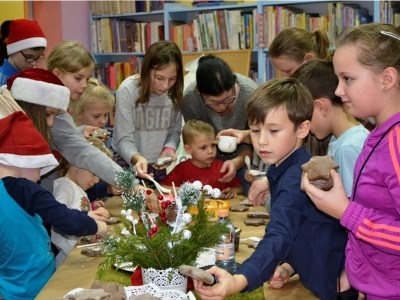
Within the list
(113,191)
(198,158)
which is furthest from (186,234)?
(198,158)

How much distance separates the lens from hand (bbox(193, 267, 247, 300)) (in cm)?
141

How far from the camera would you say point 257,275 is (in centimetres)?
150

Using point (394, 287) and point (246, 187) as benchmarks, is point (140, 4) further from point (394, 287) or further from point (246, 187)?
point (394, 287)

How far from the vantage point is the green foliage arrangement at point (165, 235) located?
1.60 meters

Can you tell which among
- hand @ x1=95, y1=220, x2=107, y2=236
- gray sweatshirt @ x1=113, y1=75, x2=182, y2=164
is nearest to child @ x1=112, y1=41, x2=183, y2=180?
gray sweatshirt @ x1=113, y1=75, x2=182, y2=164

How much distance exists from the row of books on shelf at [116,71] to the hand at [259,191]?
14.0 ft

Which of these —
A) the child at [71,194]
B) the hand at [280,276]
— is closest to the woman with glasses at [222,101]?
the child at [71,194]

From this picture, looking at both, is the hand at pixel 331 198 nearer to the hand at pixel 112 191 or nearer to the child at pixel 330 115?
the child at pixel 330 115

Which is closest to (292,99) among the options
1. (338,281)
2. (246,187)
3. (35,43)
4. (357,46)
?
(357,46)

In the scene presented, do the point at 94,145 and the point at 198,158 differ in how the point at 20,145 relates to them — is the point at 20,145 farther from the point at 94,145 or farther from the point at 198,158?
the point at 198,158

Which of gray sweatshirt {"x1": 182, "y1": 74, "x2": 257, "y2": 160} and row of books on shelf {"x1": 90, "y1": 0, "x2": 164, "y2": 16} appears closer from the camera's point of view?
gray sweatshirt {"x1": 182, "y1": 74, "x2": 257, "y2": 160}

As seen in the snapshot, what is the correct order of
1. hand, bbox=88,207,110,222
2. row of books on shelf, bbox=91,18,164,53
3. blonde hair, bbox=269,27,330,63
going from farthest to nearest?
1. row of books on shelf, bbox=91,18,164,53
2. blonde hair, bbox=269,27,330,63
3. hand, bbox=88,207,110,222

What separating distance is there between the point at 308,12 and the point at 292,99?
13.5 feet

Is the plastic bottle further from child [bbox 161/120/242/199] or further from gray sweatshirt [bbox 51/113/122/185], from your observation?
child [bbox 161/120/242/199]
